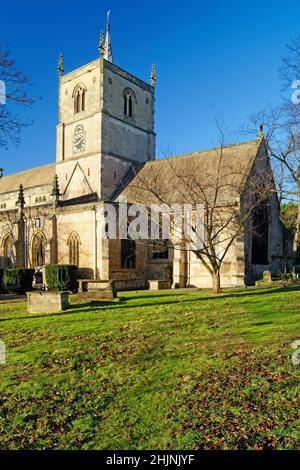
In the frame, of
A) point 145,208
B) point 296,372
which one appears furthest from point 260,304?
point 145,208

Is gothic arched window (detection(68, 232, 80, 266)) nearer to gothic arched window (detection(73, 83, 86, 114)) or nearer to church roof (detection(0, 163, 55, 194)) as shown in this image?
church roof (detection(0, 163, 55, 194))

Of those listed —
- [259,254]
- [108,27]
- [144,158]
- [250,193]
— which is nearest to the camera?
[250,193]

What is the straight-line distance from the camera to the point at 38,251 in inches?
1163

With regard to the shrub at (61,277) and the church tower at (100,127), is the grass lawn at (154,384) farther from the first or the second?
the church tower at (100,127)

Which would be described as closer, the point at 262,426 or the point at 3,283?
the point at 262,426

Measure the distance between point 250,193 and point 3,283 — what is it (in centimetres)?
1775

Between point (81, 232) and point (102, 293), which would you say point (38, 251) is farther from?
point (102, 293)

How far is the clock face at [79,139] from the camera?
105 ft

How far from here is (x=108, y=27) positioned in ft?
143

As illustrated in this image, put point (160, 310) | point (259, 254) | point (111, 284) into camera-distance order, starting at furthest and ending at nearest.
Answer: point (259, 254), point (111, 284), point (160, 310)

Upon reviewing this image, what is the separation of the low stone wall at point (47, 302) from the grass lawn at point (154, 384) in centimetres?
263

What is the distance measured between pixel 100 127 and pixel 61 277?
14.8 meters
